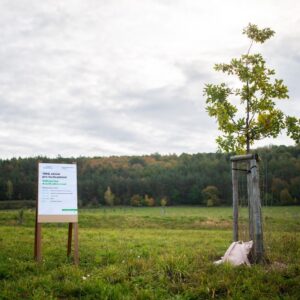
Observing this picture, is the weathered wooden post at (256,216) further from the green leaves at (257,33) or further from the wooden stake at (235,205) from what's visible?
the green leaves at (257,33)

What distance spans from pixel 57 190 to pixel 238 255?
5833mm

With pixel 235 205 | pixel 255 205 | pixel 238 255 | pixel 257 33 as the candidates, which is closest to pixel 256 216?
pixel 255 205

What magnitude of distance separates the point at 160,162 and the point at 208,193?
143ft

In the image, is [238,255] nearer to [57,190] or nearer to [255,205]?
[255,205]

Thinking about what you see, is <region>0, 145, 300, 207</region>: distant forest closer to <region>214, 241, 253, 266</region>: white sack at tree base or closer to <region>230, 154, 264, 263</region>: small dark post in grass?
<region>230, 154, 264, 263</region>: small dark post in grass

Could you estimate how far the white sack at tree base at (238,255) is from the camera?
31.6 feet

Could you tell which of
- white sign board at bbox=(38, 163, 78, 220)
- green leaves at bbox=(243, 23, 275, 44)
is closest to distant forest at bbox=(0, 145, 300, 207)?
green leaves at bbox=(243, 23, 275, 44)

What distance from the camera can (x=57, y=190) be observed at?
11.7 meters

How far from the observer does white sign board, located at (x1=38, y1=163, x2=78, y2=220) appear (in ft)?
37.5

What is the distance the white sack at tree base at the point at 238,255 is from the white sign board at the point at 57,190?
4.90 m

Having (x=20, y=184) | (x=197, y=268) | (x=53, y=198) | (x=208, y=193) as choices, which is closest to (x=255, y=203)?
(x=197, y=268)

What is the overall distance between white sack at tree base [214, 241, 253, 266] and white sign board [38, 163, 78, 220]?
16.1 feet

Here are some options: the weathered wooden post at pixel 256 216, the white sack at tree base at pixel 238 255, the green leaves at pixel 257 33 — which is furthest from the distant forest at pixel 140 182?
the white sack at tree base at pixel 238 255

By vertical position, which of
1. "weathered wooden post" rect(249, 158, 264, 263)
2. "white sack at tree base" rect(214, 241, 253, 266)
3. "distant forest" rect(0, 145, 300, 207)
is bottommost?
"white sack at tree base" rect(214, 241, 253, 266)
